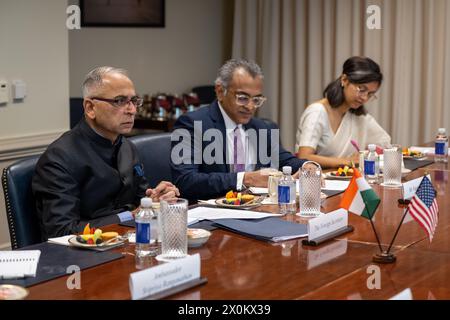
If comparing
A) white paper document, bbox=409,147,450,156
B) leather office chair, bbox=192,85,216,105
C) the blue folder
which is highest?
leather office chair, bbox=192,85,216,105

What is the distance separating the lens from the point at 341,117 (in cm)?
444

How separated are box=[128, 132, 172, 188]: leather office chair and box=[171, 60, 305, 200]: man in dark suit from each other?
0.05m

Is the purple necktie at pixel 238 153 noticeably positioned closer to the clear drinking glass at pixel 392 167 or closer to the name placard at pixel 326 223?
the clear drinking glass at pixel 392 167

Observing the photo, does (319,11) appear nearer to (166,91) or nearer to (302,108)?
(302,108)

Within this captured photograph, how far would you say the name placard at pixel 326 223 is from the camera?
7.84ft

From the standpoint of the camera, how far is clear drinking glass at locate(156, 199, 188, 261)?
2211 mm

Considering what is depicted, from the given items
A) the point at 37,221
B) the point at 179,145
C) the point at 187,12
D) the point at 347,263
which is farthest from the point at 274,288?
the point at 187,12

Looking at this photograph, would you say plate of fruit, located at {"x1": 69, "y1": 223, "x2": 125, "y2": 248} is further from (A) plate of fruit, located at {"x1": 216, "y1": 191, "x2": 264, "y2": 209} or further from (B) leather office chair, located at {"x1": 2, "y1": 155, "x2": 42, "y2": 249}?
(A) plate of fruit, located at {"x1": 216, "y1": 191, "x2": 264, "y2": 209}

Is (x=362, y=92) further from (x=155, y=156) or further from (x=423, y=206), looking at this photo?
(x=423, y=206)

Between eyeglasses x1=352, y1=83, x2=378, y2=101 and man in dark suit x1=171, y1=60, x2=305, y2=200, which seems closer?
man in dark suit x1=171, y1=60, x2=305, y2=200

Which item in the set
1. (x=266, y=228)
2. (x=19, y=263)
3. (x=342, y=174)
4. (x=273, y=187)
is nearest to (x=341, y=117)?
(x=342, y=174)

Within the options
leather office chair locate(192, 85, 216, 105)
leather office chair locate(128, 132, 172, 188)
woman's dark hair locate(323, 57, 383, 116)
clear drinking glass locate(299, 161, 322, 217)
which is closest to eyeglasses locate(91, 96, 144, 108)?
leather office chair locate(128, 132, 172, 188)

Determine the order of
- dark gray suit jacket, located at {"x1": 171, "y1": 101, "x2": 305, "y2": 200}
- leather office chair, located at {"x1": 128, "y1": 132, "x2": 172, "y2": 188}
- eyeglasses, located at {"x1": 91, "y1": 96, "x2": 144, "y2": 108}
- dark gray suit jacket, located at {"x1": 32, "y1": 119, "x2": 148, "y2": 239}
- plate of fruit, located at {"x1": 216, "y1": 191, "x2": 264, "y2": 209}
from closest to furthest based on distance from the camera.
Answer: dark gray suit jacket, located at {"x1": 32, "y1": 119, "x2": 148, "y2": 239}
plate of fruit, located at {"x1": 216, "y1": 191, "x2": 264, "y2": 209}
eyeglasses, located at {"x1": 91, "y1": 96, "x2": 144, "y2": 108}
dark gray suit jacket, located at {"x1": 171, "y1": 101, "x2": 305, "y2": 200}
leather office chair, located at {"x1": 128, "y1": 132, "x2": 172, "y2": 188}

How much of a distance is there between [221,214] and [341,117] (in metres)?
1.84
